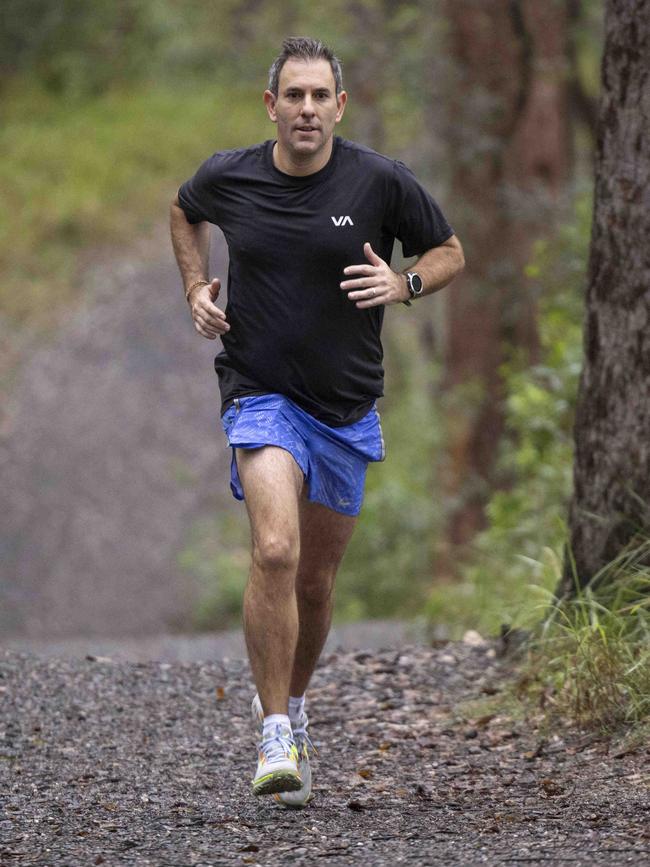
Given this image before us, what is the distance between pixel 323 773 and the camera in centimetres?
614

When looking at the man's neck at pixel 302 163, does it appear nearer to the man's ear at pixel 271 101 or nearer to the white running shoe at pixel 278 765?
the man's ear at pixel 271 101

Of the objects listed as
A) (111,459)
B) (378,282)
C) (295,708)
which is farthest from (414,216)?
(111,459)

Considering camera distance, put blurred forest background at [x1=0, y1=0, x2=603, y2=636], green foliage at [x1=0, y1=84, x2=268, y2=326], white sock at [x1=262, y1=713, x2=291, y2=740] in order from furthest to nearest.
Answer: green foliage at [x1=0, y1=84, x2=268, y2=326], blurred forest background at [x1=0, y1=0, x2=603, y2=636], white sock at [x1=262, y1=713, x2=291, y2=740]

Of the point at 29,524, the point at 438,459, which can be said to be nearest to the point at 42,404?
the point at 29,524

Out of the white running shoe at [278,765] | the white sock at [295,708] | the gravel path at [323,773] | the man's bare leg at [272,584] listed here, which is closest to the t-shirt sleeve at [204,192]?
the man's bare leg at [272,584]

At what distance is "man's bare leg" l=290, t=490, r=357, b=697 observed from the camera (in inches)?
224

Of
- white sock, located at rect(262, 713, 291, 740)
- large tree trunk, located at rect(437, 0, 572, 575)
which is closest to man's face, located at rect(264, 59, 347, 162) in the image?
white sock, located at rect(262, 713, 291, 740)

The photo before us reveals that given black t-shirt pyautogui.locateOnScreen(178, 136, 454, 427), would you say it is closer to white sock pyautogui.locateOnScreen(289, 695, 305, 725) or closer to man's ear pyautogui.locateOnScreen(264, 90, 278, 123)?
man's ear pyautogui.locateOnScreen(264, 90, 278, 123)

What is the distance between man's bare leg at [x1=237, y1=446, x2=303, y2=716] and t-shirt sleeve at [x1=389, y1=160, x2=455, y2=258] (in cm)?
105

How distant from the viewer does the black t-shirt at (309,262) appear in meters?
5.46

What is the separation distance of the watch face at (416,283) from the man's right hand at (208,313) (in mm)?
688

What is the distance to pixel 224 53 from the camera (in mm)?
18359

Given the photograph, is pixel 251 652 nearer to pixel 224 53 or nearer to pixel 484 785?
pixel 484 785

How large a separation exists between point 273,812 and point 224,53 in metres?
14.3
